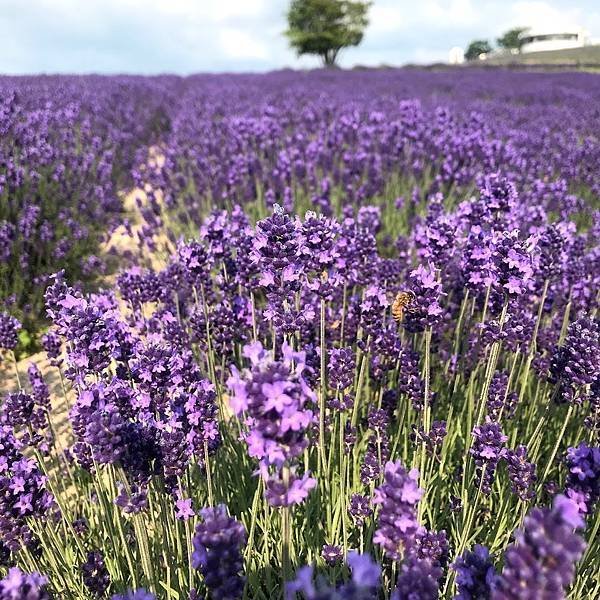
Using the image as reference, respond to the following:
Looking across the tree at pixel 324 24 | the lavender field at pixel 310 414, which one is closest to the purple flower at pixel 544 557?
the lavender field at pixel 310 414

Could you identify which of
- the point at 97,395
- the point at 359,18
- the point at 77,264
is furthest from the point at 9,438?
the point at 359,18

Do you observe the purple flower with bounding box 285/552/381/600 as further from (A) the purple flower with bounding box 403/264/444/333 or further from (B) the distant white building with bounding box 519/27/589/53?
(B) the distant white building with bounding box 519/27/589/53

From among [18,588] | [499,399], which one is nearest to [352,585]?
[18,588]

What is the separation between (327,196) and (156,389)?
175 inches

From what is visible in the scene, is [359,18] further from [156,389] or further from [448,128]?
[156,389]

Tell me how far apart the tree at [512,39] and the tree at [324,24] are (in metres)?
55.1

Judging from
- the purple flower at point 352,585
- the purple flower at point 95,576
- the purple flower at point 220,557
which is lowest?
the purple flower at point 95,576

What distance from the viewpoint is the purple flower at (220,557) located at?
1.30m

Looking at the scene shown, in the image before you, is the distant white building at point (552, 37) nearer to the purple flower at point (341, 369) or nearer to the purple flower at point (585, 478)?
the purple flower at point (341, 369)

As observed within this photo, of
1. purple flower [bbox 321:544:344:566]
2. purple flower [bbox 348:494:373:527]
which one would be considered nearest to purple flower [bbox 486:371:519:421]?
purple flower [bbox 348:494:373:527]

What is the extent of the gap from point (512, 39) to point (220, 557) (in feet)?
351

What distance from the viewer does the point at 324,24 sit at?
142 ft

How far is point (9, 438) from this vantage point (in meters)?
1.95

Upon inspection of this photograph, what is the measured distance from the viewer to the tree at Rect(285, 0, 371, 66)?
140 ft
